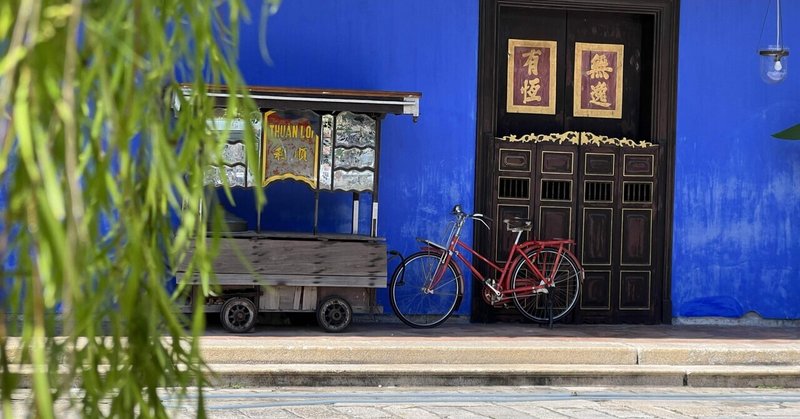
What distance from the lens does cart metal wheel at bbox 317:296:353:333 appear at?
11492mm

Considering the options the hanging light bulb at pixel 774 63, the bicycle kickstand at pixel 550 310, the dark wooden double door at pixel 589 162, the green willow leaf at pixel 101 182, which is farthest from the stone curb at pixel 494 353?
the green willow leaf at pixel 101 182

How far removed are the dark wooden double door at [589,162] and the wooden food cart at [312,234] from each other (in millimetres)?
1611

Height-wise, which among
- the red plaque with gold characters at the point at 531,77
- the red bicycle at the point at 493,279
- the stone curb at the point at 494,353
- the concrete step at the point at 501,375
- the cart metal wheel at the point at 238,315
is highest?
the red plaque with gold characters at the point at 531,77

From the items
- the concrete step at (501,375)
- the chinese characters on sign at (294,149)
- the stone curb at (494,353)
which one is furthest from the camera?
the chinese characters on sign at (294,149)

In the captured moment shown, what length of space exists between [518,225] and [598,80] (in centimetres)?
195

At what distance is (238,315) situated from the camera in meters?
11.3

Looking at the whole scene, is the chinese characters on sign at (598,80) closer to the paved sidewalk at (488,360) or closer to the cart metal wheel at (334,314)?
the paved sidewalk at (488,360)

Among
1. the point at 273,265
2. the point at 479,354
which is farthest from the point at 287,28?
the point at 479,354

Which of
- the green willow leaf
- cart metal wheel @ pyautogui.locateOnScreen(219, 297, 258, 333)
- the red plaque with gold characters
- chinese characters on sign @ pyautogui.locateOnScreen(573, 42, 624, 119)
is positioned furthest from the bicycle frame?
the green willow leaf

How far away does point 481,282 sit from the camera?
41.5 feet

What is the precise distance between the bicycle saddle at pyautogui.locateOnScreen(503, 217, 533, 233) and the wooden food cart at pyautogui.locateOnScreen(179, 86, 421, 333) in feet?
5.23

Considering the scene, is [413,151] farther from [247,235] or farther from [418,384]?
[418,384]

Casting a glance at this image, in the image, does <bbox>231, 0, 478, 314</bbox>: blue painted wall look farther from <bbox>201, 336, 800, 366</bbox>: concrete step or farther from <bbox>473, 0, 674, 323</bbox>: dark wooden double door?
<bbox>201, 336, 800, 366</bbox>: concrete step

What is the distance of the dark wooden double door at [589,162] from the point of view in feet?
41.7
